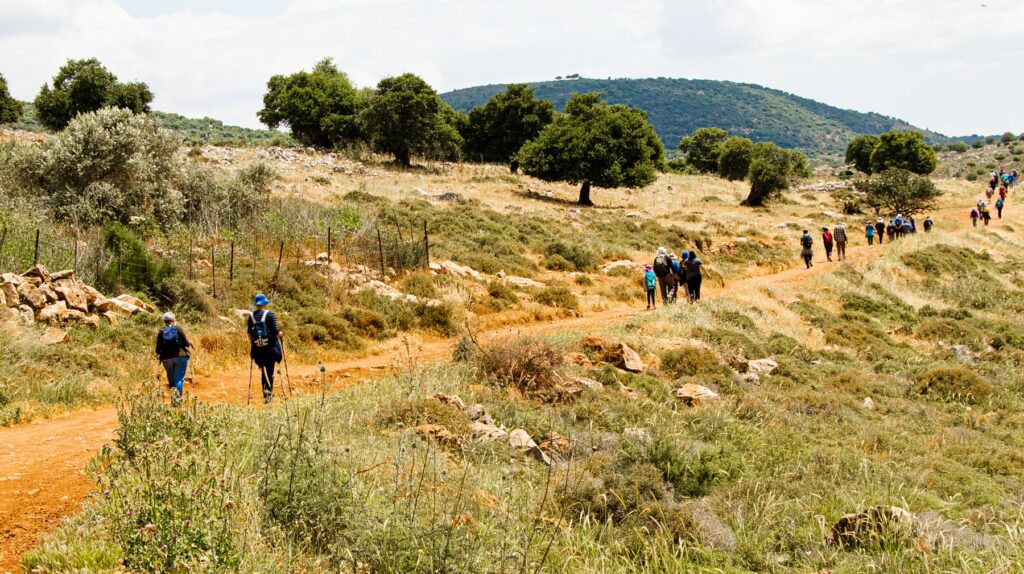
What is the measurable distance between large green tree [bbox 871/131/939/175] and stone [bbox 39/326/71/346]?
77040 millimetres

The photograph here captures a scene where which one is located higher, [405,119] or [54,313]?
[405,119]

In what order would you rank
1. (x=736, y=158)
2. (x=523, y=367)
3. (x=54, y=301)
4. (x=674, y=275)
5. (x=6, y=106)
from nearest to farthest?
(x=523, y=367)
(x=54, y=301)
(x=674, y=275)
(x=6, y=106)
(x=736, y=158)

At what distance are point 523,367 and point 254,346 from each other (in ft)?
13.6

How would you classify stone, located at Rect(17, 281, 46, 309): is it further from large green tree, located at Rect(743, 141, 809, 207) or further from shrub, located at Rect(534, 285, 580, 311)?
large green tree, located at Rect(743, 141, 809, 207)

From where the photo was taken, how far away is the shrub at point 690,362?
13227 millimetres

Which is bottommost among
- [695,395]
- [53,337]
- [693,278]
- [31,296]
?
[695,395]

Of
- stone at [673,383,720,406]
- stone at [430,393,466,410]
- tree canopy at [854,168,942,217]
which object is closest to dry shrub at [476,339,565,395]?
stone at [430,393,466,410]

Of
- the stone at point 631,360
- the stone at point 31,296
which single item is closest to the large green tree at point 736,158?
the stone at point 631,360

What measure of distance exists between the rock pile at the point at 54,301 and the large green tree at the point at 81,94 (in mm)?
44003

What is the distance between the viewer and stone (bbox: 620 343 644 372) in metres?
12.9

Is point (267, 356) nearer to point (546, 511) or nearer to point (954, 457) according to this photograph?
point (546, 511)

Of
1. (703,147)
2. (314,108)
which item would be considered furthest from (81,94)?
(703,147)

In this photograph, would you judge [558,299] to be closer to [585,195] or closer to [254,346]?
[254,346]

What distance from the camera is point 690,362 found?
13453mm
